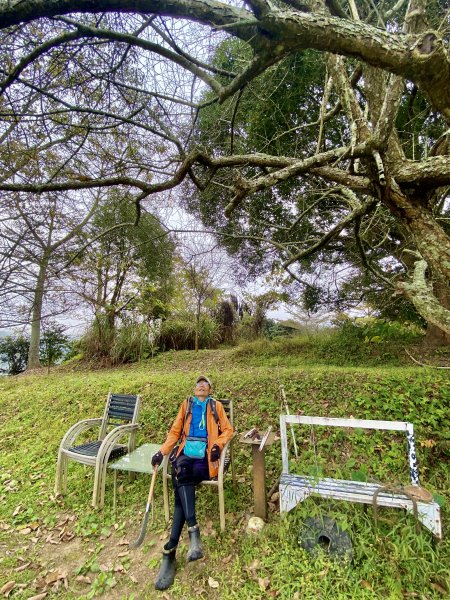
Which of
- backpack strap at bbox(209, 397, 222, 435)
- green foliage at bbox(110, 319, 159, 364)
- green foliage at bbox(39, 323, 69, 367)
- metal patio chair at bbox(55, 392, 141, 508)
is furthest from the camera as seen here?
green foliage at bbox(39, 323, 69, 367)

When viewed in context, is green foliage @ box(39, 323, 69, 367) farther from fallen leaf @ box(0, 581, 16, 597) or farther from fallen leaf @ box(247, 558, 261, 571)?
fallen leaf @ box(247, 558, 261, 571)

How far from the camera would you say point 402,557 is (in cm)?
214

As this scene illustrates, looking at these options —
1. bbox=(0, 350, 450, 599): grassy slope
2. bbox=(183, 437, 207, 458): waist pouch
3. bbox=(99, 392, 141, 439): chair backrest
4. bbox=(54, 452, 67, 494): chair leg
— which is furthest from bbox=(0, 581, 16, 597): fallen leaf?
bbox=(99, 392, 141, 439): chair backrest

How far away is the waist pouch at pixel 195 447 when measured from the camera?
2.74 metres

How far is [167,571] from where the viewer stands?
2240mm

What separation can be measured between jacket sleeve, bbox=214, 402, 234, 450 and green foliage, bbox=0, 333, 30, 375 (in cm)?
981

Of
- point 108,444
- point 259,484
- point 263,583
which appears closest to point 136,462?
point 108,444

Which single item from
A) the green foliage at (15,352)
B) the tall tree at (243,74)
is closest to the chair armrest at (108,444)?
the tall tree at (243,74)

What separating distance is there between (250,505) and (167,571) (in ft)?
2.98

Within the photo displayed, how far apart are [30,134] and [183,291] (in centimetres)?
664

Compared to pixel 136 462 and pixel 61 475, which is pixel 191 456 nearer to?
pixel 136 462

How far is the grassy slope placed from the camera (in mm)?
2129

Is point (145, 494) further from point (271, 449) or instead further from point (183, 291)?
point (183, 291)

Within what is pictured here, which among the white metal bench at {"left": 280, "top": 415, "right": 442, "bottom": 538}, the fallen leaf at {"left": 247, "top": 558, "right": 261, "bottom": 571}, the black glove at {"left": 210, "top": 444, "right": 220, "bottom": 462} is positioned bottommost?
the fallen leaf at {"left": 247, "top": 558, "right": 261, "bottom": 571}
